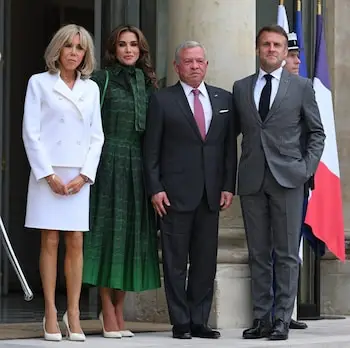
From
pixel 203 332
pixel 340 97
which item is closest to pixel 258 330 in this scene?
pixel 203 332

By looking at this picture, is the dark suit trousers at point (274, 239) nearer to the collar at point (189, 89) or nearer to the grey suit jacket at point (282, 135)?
the grey suit jacket at point (282, 135)

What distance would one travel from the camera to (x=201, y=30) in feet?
27.6

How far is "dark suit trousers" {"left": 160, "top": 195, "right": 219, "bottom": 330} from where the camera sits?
7461 millimetres

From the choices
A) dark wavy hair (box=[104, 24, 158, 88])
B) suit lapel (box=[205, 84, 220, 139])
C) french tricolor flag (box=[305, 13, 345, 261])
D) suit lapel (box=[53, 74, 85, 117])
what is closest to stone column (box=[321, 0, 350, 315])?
french tricolor flag (box=[305, 13, 345, 261])

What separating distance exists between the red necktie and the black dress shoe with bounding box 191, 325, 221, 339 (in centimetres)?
113

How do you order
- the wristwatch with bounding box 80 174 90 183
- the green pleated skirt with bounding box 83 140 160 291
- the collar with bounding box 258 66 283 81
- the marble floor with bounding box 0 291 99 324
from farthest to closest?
the marble floor with bounding box 0 291 99 324 < the collar with bounding box 258 66 283 81 < the green pleated skirt with bounding box 83 140 160 291 < the wristwatch with bounding box 80 174 90 183

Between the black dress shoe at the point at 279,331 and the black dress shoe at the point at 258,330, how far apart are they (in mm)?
71

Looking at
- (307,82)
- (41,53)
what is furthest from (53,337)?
(41,53)

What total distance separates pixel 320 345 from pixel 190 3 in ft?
8.33

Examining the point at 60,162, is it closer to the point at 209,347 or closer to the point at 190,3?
the point at 209,347

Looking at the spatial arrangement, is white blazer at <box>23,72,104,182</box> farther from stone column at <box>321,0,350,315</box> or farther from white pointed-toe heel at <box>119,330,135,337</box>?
stone column at <box>321,0,350,315</box>

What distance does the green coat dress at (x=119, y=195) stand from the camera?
24.2ft

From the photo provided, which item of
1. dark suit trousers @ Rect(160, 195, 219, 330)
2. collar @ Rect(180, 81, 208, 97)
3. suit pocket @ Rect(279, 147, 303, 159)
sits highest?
collar @ Rect(180, 81, 208, 97)

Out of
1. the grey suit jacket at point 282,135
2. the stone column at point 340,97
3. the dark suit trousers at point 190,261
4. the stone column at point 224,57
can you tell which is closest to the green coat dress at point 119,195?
the dark suit trousers at point 190,261
